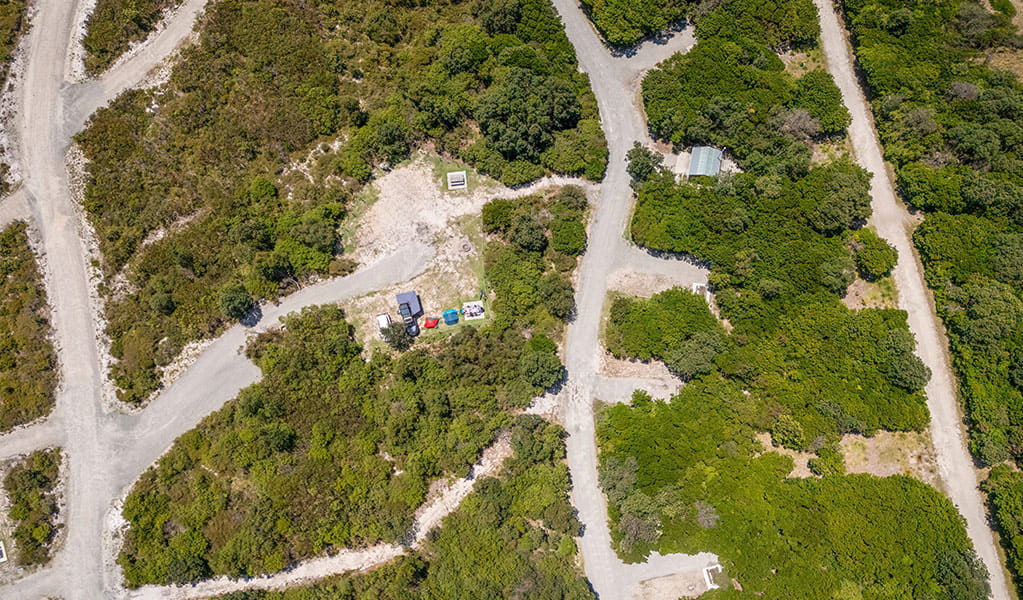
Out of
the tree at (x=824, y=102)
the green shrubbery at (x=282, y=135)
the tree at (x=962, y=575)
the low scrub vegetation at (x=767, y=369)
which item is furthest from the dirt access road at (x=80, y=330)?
the tree at (x=962, y=575)

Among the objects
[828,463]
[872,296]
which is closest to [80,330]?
[828,463]

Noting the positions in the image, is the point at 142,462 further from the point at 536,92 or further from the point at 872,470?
the point at 872,470

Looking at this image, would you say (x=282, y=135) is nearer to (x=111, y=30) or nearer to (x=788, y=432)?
(x=111, y=30)

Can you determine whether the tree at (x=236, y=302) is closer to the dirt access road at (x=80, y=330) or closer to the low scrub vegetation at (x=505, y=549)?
the dirt access road at (x=80, y=330)

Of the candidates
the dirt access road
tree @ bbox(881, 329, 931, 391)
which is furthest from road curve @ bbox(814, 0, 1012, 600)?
the dirt access road

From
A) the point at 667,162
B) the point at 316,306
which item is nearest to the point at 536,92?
the point at 667,162

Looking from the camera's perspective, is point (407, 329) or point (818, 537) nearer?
point (818, 537)
